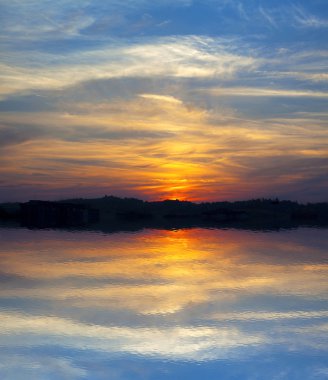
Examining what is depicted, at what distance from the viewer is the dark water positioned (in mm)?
10625

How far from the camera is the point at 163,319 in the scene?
47.5ft

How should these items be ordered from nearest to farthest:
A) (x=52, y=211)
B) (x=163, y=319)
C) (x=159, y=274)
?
(x=163, y=319) < (x=159, y=274) < (x=52, y=211)

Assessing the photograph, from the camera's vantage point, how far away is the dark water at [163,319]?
10.6 metres

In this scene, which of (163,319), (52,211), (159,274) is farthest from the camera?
(52,211)

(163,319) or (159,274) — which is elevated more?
(159,274)

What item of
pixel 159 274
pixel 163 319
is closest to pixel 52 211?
pixel 159 274

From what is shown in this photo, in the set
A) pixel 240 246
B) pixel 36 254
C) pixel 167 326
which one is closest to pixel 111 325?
pixel 167 326

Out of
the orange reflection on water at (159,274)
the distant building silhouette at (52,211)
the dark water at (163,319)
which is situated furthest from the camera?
the distant building silhouette at (52,211)

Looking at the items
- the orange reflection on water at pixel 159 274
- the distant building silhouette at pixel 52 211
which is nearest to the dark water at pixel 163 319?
the orange reflection on water at pixel 159 274

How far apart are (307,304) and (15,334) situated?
26.5 feet

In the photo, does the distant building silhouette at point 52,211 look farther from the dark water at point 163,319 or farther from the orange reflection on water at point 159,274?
the dark water at point 163,319

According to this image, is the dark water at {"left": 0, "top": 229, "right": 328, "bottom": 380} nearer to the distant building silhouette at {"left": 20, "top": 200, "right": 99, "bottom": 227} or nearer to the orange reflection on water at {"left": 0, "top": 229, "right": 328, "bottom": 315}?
the orange reflection on water at {"left": 0, "top": 229, "right": 328, "bottom": 315}

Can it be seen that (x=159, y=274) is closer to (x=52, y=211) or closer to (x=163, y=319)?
(x=163, y=319)

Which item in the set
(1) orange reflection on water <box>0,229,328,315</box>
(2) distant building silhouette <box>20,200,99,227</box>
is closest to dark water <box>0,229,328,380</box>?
(1) orange reflection on water <box>0,229,328,315</box>
